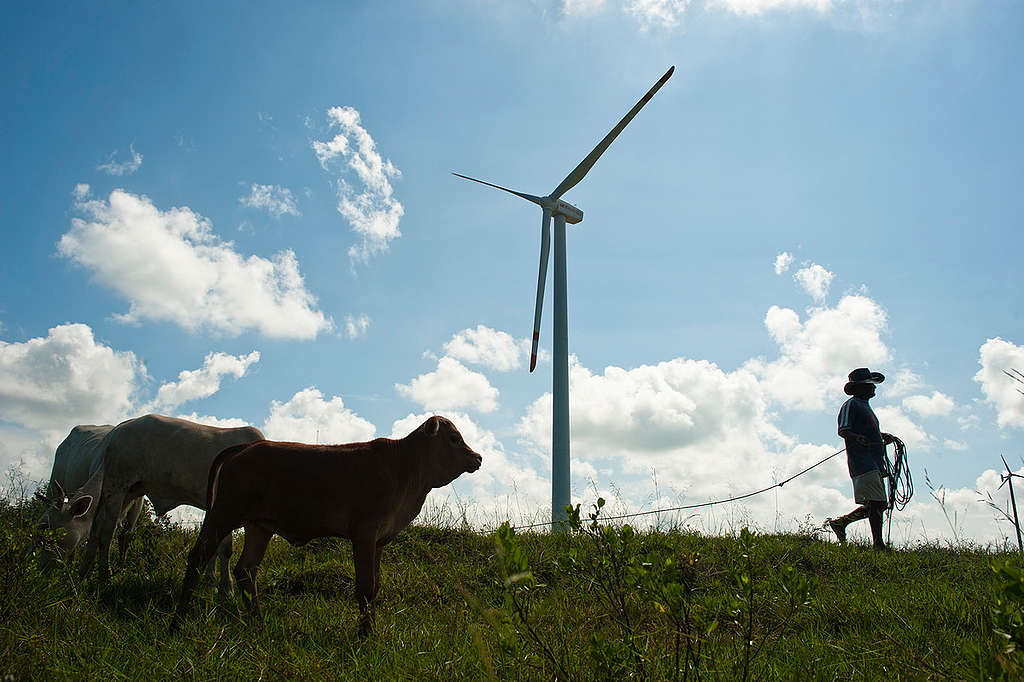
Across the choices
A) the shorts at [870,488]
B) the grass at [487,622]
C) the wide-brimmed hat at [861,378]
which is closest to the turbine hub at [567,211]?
the wide-brimmed hat at [861,378]

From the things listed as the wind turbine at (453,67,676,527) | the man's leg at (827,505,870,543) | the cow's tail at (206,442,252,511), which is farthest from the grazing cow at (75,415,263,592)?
the man's leg at (827,505,870,543)

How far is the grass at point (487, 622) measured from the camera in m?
3.15

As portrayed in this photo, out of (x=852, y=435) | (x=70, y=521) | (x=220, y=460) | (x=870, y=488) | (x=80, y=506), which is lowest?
(x=70, y=521)

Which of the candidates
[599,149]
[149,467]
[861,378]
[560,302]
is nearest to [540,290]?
[560,302]

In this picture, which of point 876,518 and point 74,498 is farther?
point 876,518

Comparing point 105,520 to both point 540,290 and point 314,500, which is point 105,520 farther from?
point 540,290

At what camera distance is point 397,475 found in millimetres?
5254

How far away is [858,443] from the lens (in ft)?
33.1

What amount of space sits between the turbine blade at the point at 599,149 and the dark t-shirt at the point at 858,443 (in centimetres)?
912

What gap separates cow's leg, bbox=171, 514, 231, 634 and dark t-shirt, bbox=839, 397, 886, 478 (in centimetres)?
859

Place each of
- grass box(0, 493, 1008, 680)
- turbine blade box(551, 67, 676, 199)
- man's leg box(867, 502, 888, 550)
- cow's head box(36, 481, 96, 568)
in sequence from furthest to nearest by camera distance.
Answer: turbine blade box(551, 67, 676, 199), man's leg box(867, 502, 888, 550), cow's head box(36, 481, 96, 568), grass box(0, 493, 1008, 680)

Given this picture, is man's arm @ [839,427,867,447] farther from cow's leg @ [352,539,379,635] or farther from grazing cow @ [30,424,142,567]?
grazing cow @ [30,424,142,567]

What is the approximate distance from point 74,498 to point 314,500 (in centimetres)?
345

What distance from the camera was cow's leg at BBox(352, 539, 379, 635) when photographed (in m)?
4.72
